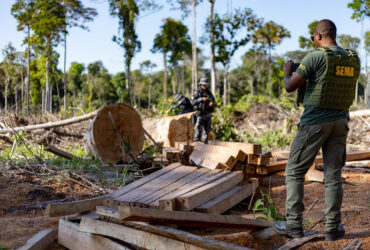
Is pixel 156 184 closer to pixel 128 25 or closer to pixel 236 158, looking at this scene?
pixel 236 158

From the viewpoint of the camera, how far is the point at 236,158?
18.2 ft

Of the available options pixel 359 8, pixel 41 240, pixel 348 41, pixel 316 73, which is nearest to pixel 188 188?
pixel 41 240

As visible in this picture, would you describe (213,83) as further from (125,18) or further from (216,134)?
(125,18)

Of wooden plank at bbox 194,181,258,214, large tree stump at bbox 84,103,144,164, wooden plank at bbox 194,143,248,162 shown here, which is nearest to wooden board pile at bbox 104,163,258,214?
wooden plank at bbox 194,181,258,214

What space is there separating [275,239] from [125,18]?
30383mm

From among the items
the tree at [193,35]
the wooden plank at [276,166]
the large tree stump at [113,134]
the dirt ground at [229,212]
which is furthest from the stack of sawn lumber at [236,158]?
the tree at [193,35]

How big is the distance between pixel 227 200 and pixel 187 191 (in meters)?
0.55

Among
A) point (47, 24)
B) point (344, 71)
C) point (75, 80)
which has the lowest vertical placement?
point (344, 71)

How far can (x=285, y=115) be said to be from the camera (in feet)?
44.8

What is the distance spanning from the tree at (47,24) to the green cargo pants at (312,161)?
72.9 ft

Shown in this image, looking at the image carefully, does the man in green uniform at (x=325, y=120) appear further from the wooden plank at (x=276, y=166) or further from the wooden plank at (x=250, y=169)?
the wooden plank at (x=276, y=166)

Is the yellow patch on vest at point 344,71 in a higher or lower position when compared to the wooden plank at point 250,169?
higher

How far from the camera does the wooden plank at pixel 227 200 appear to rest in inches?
156

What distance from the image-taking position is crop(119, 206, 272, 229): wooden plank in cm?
261
